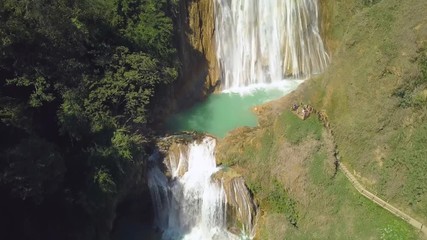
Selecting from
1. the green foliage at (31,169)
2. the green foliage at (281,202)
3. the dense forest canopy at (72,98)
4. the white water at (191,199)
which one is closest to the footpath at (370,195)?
the green foliage at (281,202)

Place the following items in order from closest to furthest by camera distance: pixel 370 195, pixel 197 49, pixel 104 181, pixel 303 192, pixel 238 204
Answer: pixel 104 181
pixel 370 195
pixel 303 192
pixel 238 204
pixel 197 49

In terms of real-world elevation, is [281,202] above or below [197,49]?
below

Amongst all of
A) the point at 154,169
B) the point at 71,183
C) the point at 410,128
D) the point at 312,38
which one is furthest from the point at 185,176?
the point at 312,38

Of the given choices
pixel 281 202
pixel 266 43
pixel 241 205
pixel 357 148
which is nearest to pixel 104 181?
pixel 241 205

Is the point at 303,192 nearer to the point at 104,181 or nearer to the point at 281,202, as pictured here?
the point at 281,202

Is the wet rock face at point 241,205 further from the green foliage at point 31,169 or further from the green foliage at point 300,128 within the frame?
the green foliage at point 31,169

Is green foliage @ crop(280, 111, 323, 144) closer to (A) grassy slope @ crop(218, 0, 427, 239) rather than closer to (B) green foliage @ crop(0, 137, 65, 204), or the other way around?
(A) grassy slope @ crop(218, 0, 427, 239)
